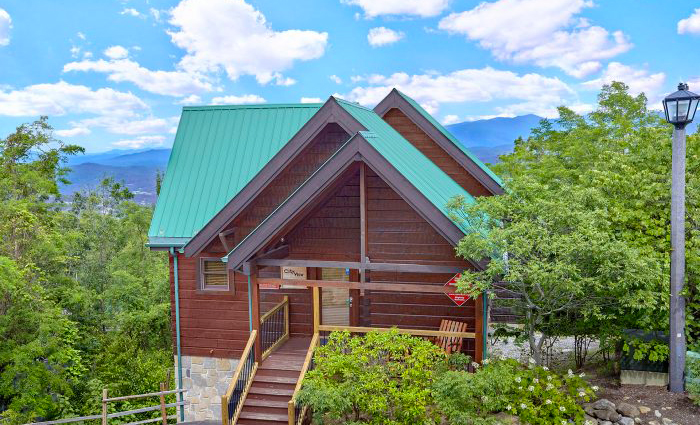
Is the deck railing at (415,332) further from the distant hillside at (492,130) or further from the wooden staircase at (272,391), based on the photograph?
the distant hillside at (492,130)

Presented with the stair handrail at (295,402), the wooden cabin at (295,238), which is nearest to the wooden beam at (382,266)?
the wooden cabin at (295,238)

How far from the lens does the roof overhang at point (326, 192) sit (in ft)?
32.7

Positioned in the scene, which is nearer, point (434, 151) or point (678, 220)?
point (678, 220)

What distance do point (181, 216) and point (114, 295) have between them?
1280 cm

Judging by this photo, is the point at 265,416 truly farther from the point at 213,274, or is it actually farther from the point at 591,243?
the point at 591,243

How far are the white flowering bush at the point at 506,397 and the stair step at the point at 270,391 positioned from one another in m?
3.15

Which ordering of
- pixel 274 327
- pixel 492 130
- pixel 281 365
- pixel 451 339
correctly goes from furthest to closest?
pixel 492 130
pixel 274 327
pixel 451 339
pixel 281 365

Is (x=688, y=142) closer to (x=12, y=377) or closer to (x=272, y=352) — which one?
(x=272, y=352)

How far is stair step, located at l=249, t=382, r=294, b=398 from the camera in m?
11.1

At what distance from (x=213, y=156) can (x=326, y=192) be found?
6.00 meters

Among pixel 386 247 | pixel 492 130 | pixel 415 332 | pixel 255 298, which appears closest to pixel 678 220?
pixel 415 332

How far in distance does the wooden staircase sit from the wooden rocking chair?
3.19 meters

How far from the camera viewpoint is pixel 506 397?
9680 millimetres

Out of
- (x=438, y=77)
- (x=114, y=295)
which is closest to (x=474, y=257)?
(x=114, y=295)
